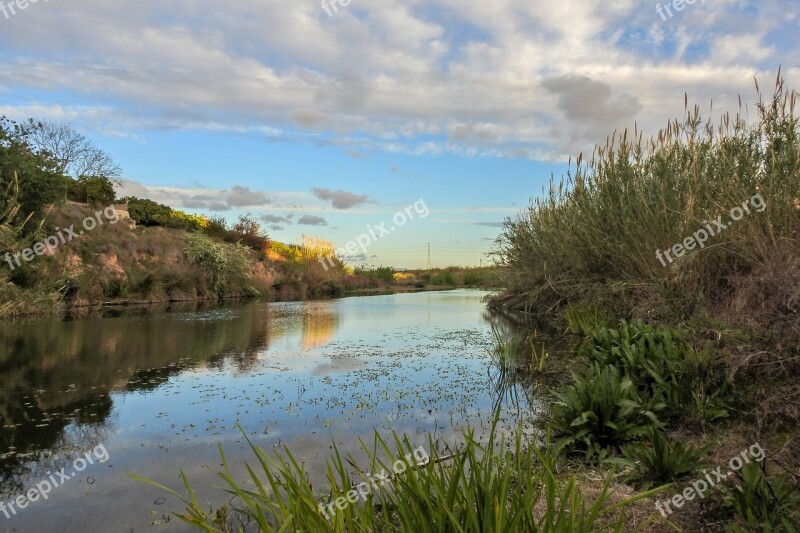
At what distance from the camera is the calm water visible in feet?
12.3

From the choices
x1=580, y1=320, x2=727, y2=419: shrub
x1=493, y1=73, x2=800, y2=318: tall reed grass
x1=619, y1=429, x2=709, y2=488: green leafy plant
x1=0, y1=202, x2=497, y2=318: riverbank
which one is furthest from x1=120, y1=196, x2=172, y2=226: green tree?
x1=619, y1=429, x2=709, y2=488: green leafy plant

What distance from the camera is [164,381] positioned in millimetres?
7266

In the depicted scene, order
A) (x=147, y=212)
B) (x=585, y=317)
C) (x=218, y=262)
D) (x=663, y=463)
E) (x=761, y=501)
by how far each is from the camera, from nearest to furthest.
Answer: (x=761, y=501) → (x=663, y=463) → (x=585, y=317) → (x=218, y=262) → (x=147, y=212)

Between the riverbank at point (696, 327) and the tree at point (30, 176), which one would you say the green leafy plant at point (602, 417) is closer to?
the riverbank at point (696, 327)

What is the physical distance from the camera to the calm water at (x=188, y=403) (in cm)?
375

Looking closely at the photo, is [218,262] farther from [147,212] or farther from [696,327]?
[696,327]

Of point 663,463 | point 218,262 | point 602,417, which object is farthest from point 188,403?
point 218,262

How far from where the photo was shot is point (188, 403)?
609cm

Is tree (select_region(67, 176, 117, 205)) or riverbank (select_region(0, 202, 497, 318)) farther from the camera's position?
tree (select_region(67, 176, 117, 205))

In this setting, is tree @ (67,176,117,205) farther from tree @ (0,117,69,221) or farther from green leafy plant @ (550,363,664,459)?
green leafy plant @ (550,363,664,459)

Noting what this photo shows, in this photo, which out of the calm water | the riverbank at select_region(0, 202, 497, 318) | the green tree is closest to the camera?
the calm water

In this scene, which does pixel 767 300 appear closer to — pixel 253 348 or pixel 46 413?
pixel 46 413

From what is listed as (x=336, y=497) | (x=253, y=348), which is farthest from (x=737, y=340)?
(x=253, y=348)

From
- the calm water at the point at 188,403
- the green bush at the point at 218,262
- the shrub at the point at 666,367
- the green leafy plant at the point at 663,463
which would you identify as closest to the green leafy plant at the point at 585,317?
the calm water at the point at 188,403
